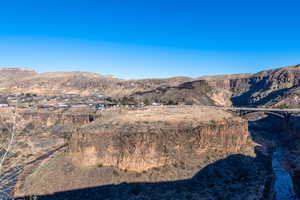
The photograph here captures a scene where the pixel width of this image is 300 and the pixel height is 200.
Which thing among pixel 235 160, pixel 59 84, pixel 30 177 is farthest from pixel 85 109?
pixel 59 84

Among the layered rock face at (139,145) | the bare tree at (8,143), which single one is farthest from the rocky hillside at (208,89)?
the bare tree at (8,143)

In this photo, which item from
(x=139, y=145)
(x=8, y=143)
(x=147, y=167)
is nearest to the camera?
(x=8, y=143)

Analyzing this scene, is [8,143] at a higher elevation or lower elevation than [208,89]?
lower

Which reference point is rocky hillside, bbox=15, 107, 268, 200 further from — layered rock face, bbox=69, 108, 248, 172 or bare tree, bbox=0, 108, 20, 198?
bare tree, bbox=0, 108, 20, 198

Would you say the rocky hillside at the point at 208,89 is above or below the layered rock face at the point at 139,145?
above

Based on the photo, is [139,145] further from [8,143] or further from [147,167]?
[8,143]

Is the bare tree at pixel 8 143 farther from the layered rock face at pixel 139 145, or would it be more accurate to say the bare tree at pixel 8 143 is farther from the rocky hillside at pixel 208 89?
the rocky hillside at pixel 208 89

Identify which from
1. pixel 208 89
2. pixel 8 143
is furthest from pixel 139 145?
pixel 208 89

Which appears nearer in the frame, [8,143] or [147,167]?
[8,143]

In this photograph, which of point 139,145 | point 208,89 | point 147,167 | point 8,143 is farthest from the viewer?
point 208,89

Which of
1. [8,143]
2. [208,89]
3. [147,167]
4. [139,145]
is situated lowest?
[147,167]

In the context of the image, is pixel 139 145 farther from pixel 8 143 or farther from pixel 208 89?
pixel 208 89

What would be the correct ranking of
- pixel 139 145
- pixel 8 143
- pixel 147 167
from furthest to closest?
pixel 139 145 → pixel 147 167 → pixel 8 143
